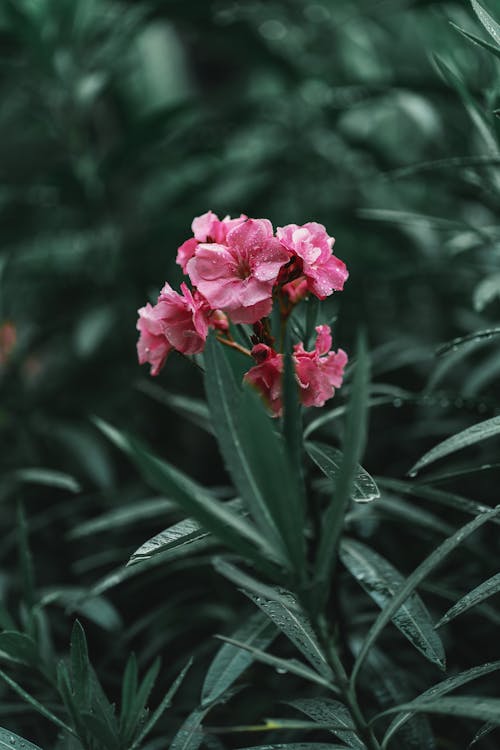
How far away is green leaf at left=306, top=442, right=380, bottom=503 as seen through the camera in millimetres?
675

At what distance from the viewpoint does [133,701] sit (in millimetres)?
735

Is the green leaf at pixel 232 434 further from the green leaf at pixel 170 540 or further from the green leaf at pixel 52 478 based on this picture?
the green leaf at pixel 52 478

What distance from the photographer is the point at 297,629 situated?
30.6 inches

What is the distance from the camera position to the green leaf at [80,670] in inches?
28.8

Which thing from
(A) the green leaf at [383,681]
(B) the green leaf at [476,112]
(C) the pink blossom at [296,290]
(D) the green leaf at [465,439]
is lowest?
(A) the green leaf at [383,681]

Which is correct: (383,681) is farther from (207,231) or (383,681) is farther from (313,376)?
(207,231)

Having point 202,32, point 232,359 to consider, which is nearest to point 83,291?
point 202,32

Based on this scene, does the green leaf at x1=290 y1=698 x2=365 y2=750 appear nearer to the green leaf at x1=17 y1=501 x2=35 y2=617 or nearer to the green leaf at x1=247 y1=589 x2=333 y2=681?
the green leaf at x1=247 y1=589 x2=333 y2=681

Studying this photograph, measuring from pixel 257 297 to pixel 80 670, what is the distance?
407 millimetres

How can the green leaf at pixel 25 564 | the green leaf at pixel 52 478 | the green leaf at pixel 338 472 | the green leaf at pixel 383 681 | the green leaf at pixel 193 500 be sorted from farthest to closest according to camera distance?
the green leaf at pixel 52 478 → the green leaf at pixel 383 681 → the green leaf at pixel 25 564 → the green leaf at pixel 338 472 → the green leaf at pixel 193 500

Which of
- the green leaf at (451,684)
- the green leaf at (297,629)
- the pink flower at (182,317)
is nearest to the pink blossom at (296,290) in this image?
the pink flower at (182,317)

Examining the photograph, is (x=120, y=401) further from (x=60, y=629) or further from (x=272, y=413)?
(x=272, y=413)

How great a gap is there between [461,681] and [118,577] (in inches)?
18.5

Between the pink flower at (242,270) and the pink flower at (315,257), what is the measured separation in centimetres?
2
